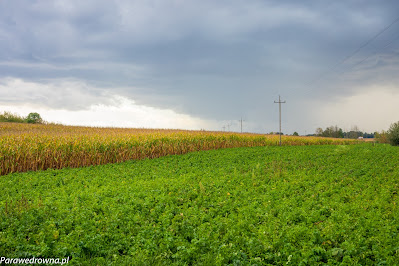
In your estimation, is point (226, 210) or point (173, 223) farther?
point (226, 210)

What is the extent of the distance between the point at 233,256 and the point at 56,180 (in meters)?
12.0

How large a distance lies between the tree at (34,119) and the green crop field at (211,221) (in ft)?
122

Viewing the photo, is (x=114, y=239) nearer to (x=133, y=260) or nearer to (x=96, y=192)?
(x=133, y=260)

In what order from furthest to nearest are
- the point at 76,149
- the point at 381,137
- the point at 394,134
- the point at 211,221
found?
1. the point at 381,137
2. the point at 394,134
3. the point at 76,149
4. the point at 211,221

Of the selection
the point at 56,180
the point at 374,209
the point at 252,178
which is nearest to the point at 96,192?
the point at 56,180

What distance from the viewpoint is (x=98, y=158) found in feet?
70.8

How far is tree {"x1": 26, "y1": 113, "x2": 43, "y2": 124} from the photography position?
47775 millimetres

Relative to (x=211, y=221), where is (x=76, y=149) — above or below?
above

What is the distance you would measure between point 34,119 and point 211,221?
4888cm

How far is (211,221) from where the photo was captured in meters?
8.90

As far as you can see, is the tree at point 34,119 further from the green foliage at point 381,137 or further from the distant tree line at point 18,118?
the green foliage at point 381,137

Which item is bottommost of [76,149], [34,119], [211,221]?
[211,221]

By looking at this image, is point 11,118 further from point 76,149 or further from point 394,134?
point 394,134

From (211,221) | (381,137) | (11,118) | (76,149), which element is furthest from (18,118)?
(381,137)
